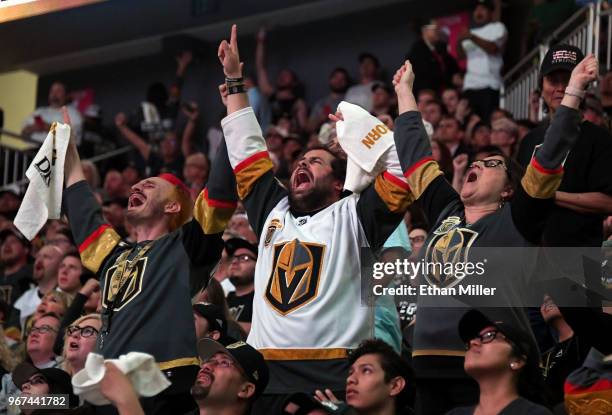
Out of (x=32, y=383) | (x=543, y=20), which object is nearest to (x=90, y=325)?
(x=32, y=383)

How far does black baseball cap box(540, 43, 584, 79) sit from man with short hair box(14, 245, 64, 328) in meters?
4.25

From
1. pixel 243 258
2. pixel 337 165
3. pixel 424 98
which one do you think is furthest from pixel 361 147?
pixel 424 98

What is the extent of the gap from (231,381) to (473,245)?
4.02 ft

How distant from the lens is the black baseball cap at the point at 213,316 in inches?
253

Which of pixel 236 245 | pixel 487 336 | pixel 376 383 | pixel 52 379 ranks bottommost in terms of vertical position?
pixel 52 379

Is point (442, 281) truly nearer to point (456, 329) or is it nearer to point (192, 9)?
point (456, 329)

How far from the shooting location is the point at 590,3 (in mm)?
10102

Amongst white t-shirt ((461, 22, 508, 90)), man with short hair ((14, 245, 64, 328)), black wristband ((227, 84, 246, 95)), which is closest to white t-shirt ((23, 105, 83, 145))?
white t-shirt ((461, 22, 508, 90))

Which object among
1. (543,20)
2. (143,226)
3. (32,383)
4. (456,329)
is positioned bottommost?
(32,383)

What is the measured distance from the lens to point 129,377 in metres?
4.08

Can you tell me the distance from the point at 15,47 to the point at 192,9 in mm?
2686

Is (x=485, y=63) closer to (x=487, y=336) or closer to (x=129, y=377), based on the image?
(x=487, y=336)

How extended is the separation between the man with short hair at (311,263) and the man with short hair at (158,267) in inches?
8.9

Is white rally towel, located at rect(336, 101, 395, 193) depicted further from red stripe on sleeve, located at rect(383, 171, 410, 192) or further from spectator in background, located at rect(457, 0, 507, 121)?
spectator in background, located at rect(457, 0, 507, 121)
